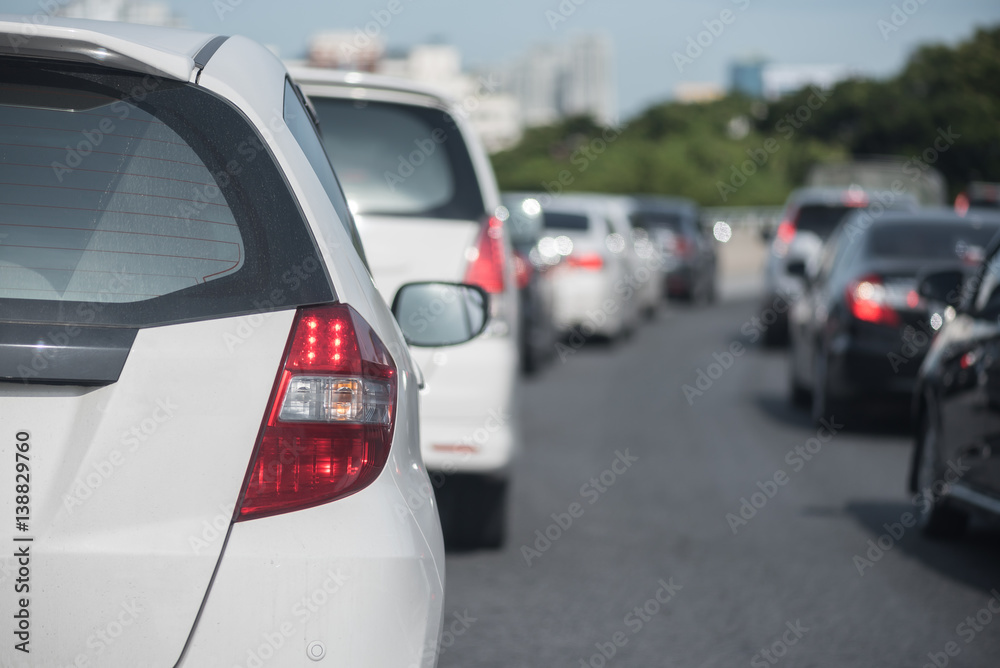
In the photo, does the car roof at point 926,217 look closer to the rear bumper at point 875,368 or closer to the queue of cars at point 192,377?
the rear bumper at point 875,368

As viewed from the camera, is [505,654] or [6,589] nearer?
[6,589]

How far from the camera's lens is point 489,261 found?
6.05 metres

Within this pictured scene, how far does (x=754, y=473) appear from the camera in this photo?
9.08 metres

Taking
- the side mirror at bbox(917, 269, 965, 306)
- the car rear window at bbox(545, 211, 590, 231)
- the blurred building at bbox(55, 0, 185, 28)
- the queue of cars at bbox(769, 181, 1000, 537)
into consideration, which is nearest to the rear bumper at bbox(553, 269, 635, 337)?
the car rear window at bbox(545, 211, 590, 231)

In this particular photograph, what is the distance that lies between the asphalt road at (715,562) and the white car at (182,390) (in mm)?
2439

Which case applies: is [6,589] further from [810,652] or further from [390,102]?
[390,102]

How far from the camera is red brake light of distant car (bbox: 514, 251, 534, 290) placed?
12898mm

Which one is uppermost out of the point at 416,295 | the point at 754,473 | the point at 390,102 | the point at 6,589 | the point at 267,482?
the point at 390,102

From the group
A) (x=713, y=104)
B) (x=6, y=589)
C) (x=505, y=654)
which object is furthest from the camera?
(x=713, y=104)

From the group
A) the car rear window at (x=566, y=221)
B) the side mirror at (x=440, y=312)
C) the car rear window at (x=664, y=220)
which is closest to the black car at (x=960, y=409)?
the side mirror at (x=440, y=312)

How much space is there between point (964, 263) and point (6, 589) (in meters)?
9.79

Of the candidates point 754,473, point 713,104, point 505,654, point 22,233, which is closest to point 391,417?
point 22,233

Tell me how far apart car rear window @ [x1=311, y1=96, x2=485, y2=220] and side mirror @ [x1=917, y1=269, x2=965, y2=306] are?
91.0 inches

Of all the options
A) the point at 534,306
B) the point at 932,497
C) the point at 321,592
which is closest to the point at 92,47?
the point at 321,592
